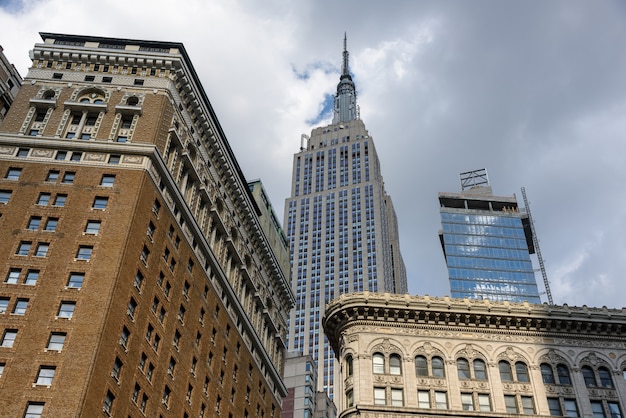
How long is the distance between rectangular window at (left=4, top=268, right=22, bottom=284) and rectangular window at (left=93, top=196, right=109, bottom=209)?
9360 mm

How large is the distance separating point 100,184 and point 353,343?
28854 millimetres

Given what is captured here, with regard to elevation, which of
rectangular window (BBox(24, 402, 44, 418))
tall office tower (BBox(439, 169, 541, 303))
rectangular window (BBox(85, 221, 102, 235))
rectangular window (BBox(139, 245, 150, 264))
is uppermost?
tall office tower (BBox(439, 169, 541, 303))

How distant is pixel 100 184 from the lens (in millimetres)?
66688

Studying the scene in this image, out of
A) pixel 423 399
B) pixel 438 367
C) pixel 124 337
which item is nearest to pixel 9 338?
pixel 124 337

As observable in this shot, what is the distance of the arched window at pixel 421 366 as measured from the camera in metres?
59.6

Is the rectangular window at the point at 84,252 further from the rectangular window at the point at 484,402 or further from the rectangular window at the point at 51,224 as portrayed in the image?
the rectangular window at the point at 484,402

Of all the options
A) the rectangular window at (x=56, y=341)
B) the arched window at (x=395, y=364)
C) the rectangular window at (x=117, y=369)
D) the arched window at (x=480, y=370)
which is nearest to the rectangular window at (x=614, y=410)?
the arched window at (x=480, y=370)

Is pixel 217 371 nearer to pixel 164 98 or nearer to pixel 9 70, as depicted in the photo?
pixel 164 98

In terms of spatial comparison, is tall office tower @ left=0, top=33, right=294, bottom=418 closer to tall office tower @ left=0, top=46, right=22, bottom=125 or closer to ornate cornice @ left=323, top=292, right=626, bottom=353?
tall office tower @ left=0, top=46, right=22, bottom=125

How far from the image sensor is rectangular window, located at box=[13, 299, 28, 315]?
55.5 m

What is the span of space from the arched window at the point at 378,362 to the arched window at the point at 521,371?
39.2ft

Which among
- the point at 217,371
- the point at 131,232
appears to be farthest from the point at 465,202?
the point at 131,232

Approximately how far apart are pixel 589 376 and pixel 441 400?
45.9ft

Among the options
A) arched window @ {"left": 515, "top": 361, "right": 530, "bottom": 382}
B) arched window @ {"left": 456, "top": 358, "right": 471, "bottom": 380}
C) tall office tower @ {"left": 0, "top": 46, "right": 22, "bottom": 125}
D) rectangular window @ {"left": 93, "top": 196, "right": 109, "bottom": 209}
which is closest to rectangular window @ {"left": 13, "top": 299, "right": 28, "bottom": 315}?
rectangular window @ {"left": 93, "top": 196, "right": 109, "bottom": 209}
